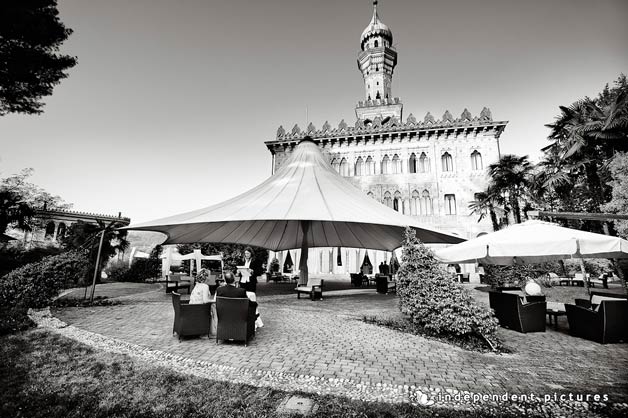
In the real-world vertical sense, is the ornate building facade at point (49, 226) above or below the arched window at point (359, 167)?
below

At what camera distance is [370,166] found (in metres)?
27.1

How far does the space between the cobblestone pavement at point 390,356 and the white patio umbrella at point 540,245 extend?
1.68 meters

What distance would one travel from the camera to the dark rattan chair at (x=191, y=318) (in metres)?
5.05

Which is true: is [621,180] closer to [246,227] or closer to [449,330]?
[449,330]

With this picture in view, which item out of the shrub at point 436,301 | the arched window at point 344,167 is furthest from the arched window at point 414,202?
the shrub at point 436,301

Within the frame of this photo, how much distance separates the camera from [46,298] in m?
7.69

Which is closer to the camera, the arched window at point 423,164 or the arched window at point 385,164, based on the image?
the arched window at point 423,164

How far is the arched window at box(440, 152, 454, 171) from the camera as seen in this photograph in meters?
25.6

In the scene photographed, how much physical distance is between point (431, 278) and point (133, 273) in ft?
59.3

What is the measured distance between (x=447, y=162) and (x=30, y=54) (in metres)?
26.7

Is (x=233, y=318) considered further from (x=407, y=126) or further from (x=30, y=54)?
(x=407, y=126)

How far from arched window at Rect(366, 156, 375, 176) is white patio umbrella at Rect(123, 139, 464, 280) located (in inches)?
489

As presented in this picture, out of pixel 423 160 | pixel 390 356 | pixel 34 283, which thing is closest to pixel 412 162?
pixel 423 160

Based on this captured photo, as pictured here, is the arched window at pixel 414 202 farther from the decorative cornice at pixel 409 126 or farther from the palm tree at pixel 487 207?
the decorative cornice at pixel 409 126
